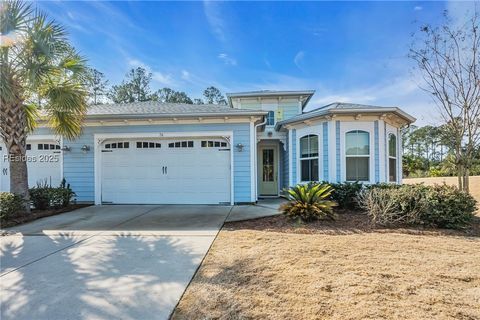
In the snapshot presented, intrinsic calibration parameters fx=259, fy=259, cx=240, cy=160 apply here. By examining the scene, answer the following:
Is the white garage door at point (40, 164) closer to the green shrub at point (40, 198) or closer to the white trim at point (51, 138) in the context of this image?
the white trim at point (51, 138)

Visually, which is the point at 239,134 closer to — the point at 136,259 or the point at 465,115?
the point at 136,259

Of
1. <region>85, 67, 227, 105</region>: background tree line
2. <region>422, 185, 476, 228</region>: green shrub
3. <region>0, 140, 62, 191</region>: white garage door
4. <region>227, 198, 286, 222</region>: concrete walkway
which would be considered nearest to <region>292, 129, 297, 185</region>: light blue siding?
<region>227, 198, 286, 222</region>: concrete walkway

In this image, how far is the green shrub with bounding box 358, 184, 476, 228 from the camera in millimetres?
5676

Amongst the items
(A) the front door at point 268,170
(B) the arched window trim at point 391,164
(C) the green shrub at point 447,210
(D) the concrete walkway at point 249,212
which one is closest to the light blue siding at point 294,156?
(D) the concrete walkway at point 249,212

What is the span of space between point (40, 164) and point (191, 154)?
5586 mm

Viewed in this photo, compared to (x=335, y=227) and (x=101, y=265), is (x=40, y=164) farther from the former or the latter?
(x=335, y=227)

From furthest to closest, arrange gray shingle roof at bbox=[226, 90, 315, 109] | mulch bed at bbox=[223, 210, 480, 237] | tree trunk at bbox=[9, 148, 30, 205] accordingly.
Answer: gray shingle roof at bbox=[226, 90, 315, 109] → tree trunk at bbox=[9, 148, 30, 205] → mulch bed at bbox=[223, 210, 480, 237]

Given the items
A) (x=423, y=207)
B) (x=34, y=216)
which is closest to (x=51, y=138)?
(x=34, y=216)

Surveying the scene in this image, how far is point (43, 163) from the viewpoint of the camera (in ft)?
30.9

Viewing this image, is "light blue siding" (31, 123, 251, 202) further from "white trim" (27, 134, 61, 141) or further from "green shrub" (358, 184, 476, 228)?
"green shrub" (358, 184, 476, 228)

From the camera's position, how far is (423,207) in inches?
224

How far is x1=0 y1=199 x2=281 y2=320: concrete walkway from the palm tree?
250cm

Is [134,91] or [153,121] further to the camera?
[134,91]

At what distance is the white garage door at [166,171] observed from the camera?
29.3 feet
